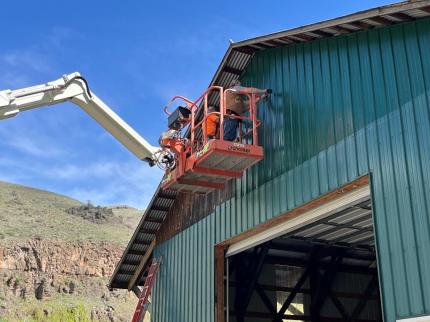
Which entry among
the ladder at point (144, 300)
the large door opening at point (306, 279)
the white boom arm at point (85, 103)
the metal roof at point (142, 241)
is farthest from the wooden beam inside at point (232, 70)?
the ladder at point (144, 300)

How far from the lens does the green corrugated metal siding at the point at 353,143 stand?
10.1m

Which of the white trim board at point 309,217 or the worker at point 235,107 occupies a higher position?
the worker at point 235,107

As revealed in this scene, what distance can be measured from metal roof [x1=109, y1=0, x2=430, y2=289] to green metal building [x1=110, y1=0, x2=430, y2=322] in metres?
Answer: 0.04

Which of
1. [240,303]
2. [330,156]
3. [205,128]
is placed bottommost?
[240,303]

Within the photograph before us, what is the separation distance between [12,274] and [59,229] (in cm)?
1207

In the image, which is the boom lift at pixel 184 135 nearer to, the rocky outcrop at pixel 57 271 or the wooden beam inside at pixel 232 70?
the wooden beam inside at pixel 232 70

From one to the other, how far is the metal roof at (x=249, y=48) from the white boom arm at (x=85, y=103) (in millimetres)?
2823

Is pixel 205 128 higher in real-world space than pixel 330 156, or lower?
higher

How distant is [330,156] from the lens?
12.3m

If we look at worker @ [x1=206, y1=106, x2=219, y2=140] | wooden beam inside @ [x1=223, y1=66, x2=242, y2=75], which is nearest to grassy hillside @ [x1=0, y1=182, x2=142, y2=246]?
wooden beam inside @ [x1=223, y1=66, x2=242, y2=75]

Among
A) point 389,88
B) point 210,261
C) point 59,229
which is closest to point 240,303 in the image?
point 210,261

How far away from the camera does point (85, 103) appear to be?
56.4 ft

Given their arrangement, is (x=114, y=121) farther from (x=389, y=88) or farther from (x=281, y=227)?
(x=389, y=88)

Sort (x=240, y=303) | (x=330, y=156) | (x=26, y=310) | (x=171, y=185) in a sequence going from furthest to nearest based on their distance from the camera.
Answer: (x=26, y=310) < (x=240, y=303) < (x=171, y=185) < (x=330, y=156)
